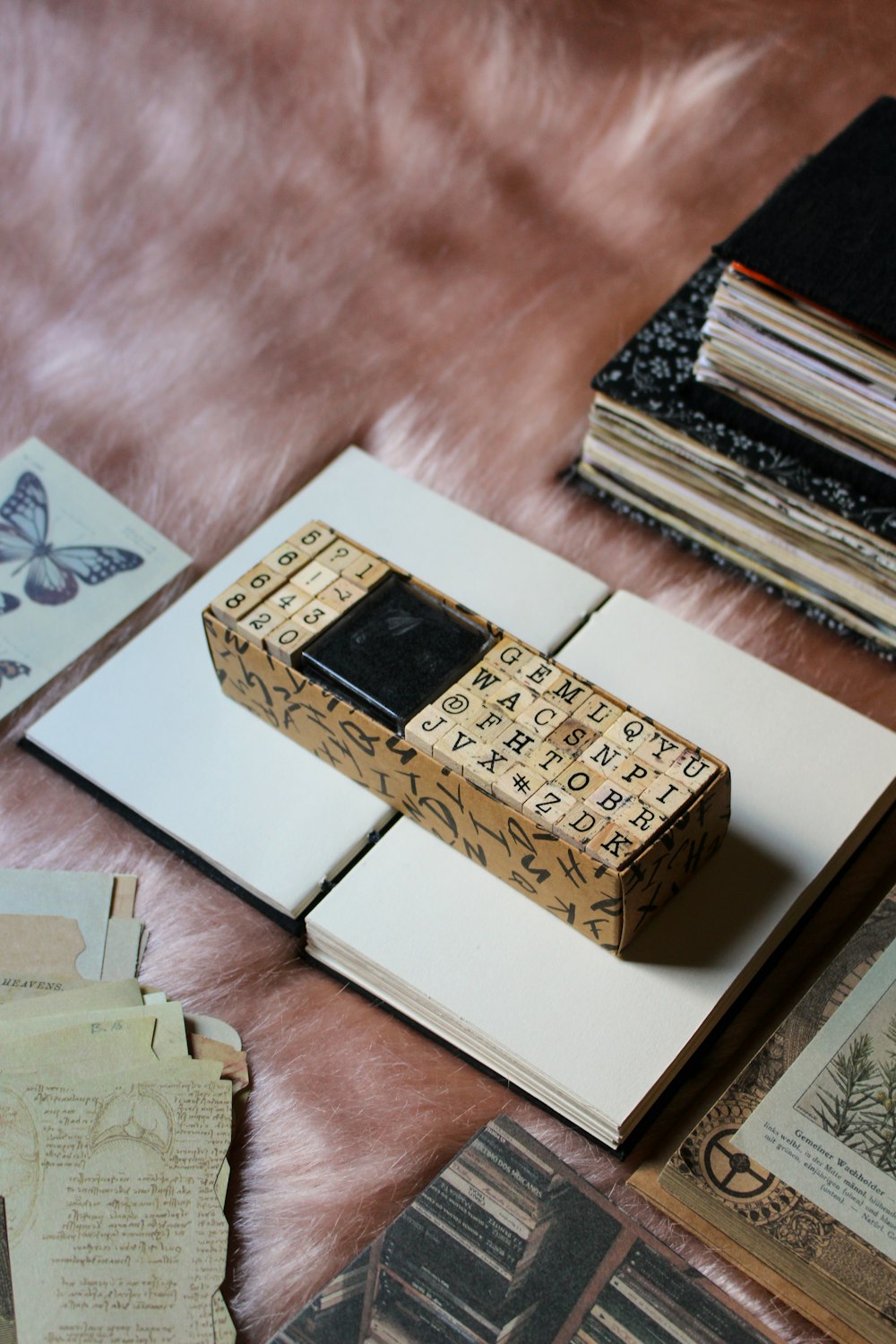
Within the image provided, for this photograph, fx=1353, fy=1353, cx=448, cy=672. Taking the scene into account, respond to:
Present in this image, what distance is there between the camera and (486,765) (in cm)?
85

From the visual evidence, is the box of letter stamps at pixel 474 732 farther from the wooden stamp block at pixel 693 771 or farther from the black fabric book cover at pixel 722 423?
the black fabric book cover at pixel 722 423

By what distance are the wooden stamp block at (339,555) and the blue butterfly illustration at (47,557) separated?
0.87 ft

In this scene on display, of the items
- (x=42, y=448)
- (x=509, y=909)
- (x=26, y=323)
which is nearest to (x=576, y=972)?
(x=509, y=909)

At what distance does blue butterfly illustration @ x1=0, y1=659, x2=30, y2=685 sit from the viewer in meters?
1.11

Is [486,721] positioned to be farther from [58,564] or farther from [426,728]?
[58,564]

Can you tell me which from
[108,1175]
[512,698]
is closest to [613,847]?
[512,698]

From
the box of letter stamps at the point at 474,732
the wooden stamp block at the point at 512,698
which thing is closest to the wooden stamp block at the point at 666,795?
the box of letter stamps at the point at 474,732

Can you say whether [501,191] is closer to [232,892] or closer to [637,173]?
[637,173]

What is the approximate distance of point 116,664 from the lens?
1.07 metres

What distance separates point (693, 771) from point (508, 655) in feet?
0.49

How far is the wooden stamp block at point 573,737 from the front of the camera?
2.82 feet

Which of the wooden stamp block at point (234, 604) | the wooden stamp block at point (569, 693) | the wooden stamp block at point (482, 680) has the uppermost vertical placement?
the wooden stamp block at point (569, 693)

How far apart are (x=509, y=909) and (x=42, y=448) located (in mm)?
657

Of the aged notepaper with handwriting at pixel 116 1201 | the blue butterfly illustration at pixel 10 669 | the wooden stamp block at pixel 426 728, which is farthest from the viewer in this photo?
the blue butterfly illustration at pixel 10 669
